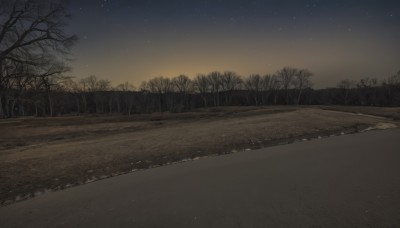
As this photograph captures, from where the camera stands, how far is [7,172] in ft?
32.5

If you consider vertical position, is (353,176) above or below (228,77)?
below

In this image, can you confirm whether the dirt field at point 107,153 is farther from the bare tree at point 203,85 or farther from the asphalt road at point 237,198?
the bare tree at point 203,85

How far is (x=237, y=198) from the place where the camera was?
256 inches

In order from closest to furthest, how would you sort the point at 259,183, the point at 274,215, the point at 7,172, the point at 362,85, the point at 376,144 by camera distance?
the point at 274,215 < the point at 259,183 < the point at 7,172 < the point at 376,144 < the point at 362,85

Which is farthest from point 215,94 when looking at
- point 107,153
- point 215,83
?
point 107,153

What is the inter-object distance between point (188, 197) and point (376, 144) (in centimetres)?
1122

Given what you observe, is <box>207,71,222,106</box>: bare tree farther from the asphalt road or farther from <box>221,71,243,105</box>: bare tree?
the asphalt road

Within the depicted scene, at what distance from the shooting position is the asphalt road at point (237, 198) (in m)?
5.30

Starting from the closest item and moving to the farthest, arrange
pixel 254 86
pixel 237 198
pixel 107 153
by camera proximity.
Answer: pixel 237 198 < pixel 107 153 < pixel 254 86

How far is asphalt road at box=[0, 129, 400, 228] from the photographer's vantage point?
17.4 ft

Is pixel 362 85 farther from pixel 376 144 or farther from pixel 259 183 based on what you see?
pixel 259 183

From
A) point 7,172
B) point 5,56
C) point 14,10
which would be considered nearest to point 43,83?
point 5,56

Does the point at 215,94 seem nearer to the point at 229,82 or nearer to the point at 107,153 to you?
the point at 229,82

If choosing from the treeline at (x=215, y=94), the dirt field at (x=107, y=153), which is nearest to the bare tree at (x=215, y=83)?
the treeline at (x=215, y=94)
